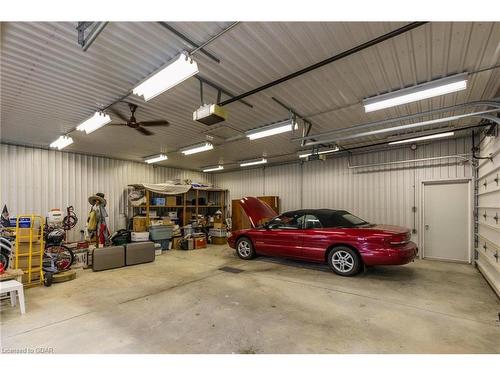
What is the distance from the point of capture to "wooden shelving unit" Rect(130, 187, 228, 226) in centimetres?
864

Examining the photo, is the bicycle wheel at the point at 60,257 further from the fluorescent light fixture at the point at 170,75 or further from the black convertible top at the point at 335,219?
the black convertible top at the point at 335,219

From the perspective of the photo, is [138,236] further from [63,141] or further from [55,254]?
[63,141]

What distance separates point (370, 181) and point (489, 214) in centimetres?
319

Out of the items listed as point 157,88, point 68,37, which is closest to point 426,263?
point 157,88

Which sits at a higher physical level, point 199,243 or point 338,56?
point 338,56

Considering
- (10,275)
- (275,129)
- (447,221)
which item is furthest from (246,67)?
(447,221)

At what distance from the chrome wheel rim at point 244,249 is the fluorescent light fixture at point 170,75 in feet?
15.0

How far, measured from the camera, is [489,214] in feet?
15.3

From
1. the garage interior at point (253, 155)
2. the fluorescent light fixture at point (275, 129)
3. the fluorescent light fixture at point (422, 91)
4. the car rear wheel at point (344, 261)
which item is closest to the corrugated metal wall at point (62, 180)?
the garage interior at point (253, 155)

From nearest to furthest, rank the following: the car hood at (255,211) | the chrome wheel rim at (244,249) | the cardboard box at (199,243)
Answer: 1. the car hood at (255,211)
2. the chrome wheel rim at (244,249)
3. the cardboard box at (199,243)

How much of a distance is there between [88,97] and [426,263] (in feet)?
27.0

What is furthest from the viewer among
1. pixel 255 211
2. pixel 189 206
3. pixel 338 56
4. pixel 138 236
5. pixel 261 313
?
pixel 189 206

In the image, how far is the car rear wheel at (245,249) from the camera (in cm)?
664

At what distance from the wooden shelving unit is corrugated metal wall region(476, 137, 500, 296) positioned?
327 inches
